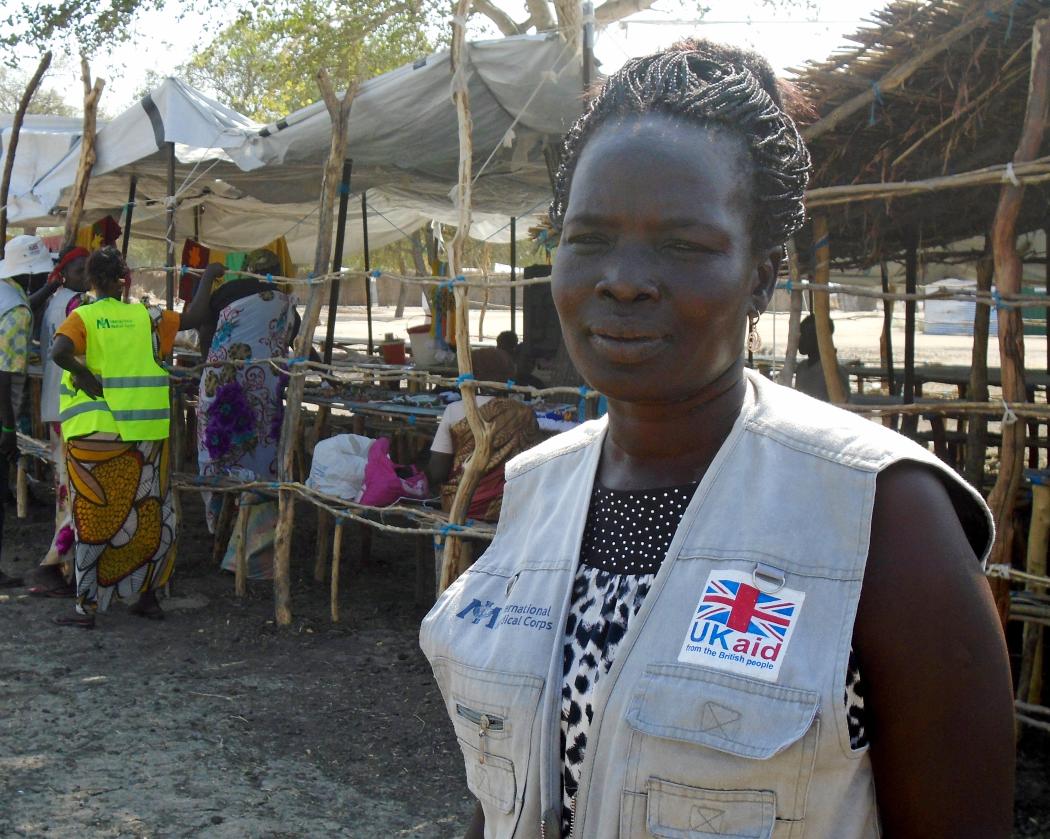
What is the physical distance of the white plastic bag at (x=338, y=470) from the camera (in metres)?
6.18

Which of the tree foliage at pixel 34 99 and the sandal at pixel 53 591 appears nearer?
the sandal at pixel 53 591

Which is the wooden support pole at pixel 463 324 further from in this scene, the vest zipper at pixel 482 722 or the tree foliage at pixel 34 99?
the tree foliage at pixel 34 99

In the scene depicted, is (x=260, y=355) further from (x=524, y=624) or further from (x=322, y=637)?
(x=524, y=624)

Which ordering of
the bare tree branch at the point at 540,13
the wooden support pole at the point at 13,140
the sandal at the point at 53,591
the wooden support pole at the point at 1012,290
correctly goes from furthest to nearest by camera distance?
1. the bare tree branch at the point at 540,13
2. the wooden support pole at the point at 13,140
3. the sandal at the point at 53,591
4. the wooden support pole at the point at 1012,290

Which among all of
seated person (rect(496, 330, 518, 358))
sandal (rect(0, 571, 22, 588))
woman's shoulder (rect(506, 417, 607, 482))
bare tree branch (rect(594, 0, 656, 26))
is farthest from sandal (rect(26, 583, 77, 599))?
bare tree branch (rect(594, 0, 656, 26))

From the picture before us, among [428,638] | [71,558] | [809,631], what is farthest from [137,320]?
[809,631]

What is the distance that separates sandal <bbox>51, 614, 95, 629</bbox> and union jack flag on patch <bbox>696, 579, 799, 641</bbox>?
5.76 metres

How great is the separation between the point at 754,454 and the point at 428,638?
0.50 metres

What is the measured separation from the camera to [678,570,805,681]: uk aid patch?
43.4 inches

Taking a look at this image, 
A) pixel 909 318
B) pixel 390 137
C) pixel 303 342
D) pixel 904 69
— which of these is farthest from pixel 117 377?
pixel 909 318

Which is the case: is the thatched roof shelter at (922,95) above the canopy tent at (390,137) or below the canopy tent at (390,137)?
below

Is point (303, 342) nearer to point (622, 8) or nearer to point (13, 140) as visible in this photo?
point (13, 140)

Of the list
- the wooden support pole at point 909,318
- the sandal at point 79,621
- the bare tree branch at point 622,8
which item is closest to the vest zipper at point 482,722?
the wooden support pole at point 909,318

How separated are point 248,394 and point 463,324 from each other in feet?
8.02
